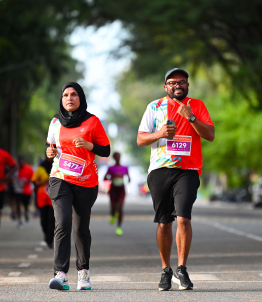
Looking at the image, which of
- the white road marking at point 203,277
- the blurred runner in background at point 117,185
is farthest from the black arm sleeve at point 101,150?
the blurred runner in background at point 117,185

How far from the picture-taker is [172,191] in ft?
29.5

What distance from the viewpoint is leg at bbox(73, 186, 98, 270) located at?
8.87 m

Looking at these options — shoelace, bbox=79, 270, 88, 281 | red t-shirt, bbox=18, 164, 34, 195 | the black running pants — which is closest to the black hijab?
the black running pants

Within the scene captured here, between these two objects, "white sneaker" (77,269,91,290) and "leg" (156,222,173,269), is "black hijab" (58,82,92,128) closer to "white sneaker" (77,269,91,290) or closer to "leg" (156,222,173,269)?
"leg" (156,222,173,269)

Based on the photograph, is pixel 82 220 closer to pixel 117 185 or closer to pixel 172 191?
pixel 172 191

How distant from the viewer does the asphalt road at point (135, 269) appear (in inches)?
334

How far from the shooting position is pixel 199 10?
97.5ft

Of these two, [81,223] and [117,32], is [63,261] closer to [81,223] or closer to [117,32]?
[81,223]

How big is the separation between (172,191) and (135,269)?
2.79 m

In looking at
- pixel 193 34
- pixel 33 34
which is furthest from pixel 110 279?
pixel 193 34

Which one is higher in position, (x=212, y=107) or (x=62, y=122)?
(x=212, y=107)

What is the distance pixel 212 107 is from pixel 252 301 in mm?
57522

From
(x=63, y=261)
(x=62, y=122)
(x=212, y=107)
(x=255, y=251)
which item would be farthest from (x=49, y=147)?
(x=212, y=107)

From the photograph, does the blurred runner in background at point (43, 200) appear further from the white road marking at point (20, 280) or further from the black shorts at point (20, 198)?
the black shorts at point (20, 198)
